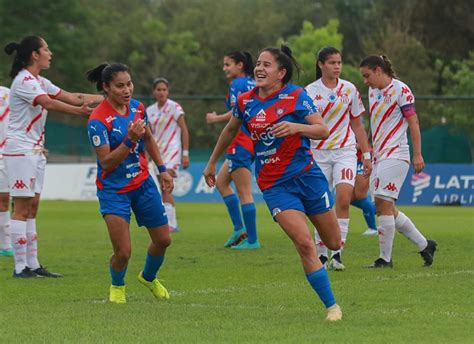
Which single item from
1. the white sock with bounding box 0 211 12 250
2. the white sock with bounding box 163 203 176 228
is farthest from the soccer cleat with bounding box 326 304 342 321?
the white sock with bounding box 163 203 176 228

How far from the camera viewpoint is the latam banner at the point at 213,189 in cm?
2542

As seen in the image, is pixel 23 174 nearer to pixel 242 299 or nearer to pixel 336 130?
pixel 242 299

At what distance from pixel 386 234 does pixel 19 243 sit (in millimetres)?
3853

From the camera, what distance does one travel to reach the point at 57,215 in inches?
880

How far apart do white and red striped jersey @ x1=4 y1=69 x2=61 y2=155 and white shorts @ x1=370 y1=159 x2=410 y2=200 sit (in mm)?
3584

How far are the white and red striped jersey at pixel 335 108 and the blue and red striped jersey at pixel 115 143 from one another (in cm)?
294

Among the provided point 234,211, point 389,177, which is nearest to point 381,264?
point 389,177

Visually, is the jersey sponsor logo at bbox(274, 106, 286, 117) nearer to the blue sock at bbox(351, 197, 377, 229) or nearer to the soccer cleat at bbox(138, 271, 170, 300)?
the soccer cleat at bbox(138, 271, 170, 300)

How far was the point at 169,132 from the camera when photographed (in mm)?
17766

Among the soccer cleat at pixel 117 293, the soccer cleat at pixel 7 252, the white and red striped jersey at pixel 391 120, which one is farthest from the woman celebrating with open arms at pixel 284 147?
the soccer cleat at pixel 7 252

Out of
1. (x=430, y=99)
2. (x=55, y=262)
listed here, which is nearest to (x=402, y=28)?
(x=430, y=99)

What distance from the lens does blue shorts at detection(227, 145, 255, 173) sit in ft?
46.0

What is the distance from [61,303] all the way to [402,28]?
46354 mm

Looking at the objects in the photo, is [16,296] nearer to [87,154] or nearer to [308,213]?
[308,213]
